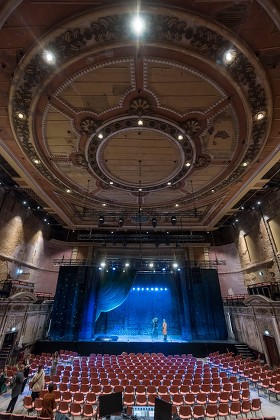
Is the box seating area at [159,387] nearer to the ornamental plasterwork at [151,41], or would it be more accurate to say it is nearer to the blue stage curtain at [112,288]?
the blue stage curtain at [112,288]

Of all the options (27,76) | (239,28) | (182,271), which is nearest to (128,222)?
(182,271)

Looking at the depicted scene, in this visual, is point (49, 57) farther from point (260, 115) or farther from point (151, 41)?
point (260, 115)

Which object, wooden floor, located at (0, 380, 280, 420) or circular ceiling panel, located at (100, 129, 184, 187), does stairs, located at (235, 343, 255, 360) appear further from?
Answer: circular ceiling panel, located at (100, 129, 184, 187)

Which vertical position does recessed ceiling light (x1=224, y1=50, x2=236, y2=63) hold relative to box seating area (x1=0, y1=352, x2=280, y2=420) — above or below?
above

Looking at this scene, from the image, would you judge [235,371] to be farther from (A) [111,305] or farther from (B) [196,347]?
(A) [111,305]

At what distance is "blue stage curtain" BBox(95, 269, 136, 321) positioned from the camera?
1715 cm

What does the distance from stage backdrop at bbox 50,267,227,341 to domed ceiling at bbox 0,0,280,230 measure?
8.75 meters

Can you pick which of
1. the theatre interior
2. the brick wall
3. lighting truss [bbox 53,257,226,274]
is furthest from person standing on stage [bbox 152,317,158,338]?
the brick wall

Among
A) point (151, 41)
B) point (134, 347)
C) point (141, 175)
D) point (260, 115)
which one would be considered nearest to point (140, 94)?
point (151, 41)

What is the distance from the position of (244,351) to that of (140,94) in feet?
51.4

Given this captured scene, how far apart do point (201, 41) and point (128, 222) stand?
13.3m

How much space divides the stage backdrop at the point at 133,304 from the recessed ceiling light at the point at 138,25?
50.5 feet

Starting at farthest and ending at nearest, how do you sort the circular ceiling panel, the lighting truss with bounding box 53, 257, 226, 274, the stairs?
the lighting truss with bounding box 53, 257, 226, 274
the stairs
the circular ceiling panel

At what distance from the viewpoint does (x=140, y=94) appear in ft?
20.7
